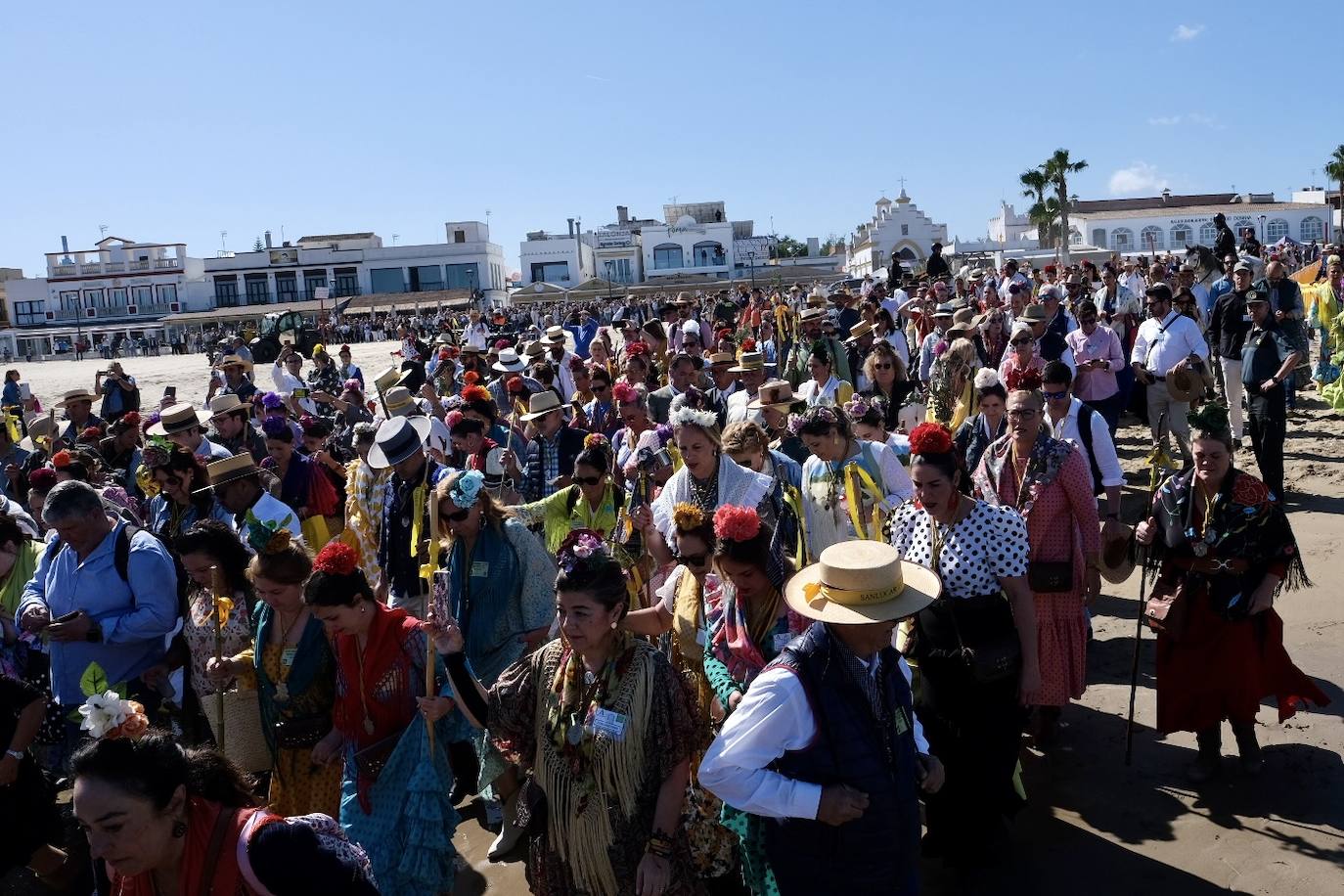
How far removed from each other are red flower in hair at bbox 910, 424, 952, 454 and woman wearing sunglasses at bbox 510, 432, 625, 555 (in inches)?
86.8

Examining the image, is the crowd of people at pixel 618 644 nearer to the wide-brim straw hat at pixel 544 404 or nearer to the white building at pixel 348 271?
the wide-brim straw hat at pixel 544 404

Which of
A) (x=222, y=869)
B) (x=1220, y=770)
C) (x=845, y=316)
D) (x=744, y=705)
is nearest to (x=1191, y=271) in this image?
(x=845, y=316)

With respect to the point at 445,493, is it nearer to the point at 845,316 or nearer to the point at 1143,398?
the point at 1143,398

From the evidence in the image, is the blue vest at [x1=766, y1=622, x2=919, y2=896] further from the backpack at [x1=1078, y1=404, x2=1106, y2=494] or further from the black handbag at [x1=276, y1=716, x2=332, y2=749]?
the backpack at [x1=1078, y1=404, x2=1106, y2=494]

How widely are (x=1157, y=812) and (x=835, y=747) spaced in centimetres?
261

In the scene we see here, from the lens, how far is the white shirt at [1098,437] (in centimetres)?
592

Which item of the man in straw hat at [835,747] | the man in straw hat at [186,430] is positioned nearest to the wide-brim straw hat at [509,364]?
the man in straw hat at [186,430]

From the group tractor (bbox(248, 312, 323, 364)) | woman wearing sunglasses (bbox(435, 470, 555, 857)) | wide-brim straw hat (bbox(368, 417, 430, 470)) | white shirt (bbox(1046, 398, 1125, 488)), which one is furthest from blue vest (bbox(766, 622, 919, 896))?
tractor (bbox(248, 312, 323, 364))

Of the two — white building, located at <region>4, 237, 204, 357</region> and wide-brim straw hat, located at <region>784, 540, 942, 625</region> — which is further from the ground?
white building, located at <region>4, 237, 204, 357</region>

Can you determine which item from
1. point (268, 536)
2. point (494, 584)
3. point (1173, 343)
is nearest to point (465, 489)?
point (494, 584)

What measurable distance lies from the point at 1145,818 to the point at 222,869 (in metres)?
3.91

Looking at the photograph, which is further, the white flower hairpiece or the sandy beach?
the white flower hairpiece

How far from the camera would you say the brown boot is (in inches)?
199

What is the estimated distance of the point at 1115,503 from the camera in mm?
5719
